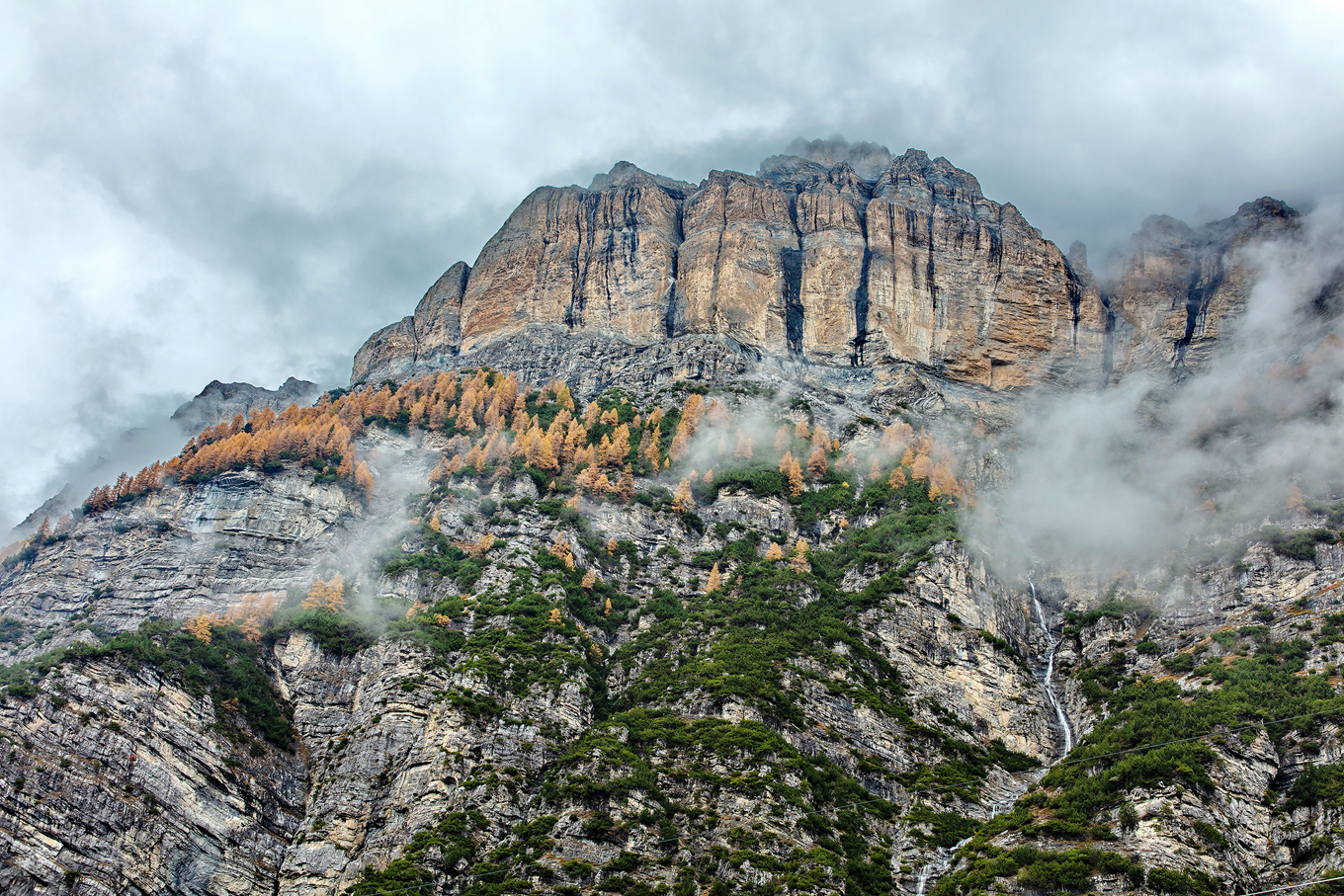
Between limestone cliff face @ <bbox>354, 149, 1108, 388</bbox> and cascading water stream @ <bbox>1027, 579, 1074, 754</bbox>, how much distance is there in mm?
59660

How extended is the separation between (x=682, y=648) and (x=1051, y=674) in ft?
123

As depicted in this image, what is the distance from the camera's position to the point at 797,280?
533 ft

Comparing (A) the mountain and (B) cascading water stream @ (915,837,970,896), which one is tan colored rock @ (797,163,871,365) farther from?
(B) cascading water stream @ (915,837,970,896)

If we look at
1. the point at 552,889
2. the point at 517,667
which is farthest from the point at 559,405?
the point at 552,889

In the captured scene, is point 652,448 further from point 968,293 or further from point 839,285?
point 968,293

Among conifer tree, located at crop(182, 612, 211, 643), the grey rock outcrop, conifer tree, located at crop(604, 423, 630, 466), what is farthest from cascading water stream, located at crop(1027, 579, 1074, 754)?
the grey rock outcrop

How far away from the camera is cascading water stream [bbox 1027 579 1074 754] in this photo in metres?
81.2

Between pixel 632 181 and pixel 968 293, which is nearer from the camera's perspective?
pixel 968 293

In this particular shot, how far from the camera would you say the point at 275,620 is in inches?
3324

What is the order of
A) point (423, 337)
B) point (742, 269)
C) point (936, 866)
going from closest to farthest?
point (936, 866)
point (742, 269)
point (423, 337)

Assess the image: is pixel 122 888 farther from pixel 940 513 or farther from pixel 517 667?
pixel 940 513

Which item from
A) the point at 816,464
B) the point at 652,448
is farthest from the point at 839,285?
the point at 652,448

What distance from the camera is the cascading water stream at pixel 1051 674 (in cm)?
8125

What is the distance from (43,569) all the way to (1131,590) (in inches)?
4530
